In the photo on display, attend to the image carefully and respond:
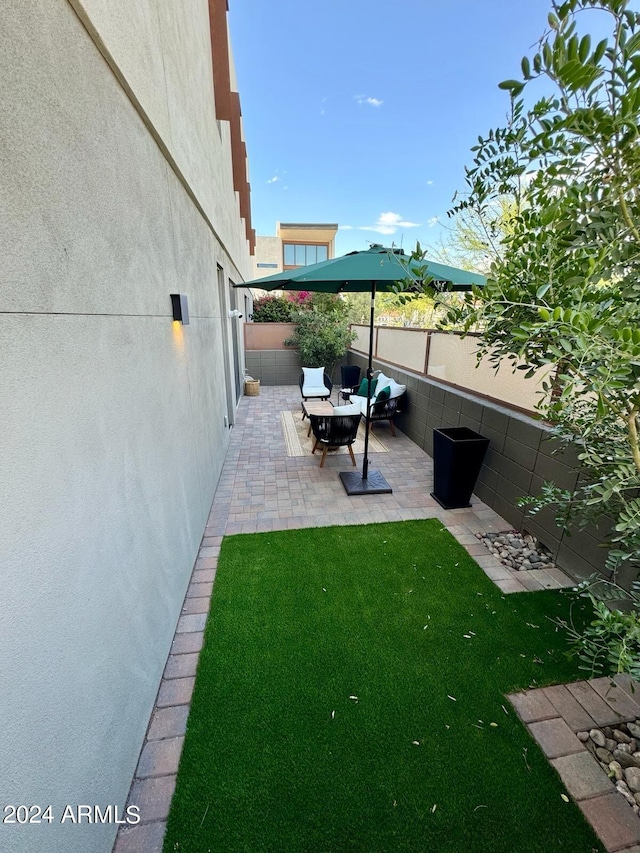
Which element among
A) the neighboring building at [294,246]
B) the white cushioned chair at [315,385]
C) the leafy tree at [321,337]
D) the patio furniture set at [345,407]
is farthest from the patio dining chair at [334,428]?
the neighboring building at [294,246]

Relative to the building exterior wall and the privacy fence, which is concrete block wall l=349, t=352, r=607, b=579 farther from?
the building exterior wall

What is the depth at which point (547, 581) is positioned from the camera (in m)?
2.96

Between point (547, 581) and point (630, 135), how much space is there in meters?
3.03

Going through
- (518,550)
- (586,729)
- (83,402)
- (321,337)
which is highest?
(321,337)

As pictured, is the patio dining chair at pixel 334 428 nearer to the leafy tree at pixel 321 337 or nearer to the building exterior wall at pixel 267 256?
the leafy tree at pixel 321 337

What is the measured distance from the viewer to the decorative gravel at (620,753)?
5.50 ft

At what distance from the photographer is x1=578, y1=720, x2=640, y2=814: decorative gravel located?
1.68m

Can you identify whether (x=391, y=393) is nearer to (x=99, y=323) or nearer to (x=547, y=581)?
(x=547, y=581)

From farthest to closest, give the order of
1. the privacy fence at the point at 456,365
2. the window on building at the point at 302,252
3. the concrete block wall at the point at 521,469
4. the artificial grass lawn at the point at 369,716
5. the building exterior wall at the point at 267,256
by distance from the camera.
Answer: the building exterior wall at the point at 267,256, the window on building at the point at 302,252, the privacy fence at the point at 456,365, the concrete block wall at the point at 521,469, the artificial grass lawn at the point at 369,716

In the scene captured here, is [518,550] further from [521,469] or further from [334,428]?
[334,428]

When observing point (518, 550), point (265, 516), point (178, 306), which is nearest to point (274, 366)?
point (265, 516)

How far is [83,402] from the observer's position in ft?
4.32

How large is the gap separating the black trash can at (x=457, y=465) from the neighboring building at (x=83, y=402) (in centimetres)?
291

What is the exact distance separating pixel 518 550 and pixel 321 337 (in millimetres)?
8001
